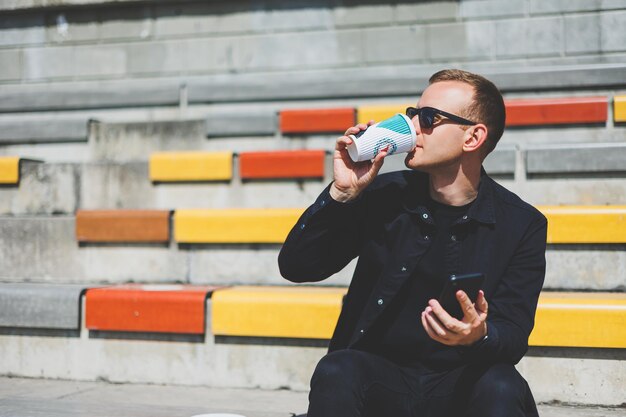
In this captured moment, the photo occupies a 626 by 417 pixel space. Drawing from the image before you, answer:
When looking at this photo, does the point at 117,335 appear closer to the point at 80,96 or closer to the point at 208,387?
the point at 208,387

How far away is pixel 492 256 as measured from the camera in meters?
2.09

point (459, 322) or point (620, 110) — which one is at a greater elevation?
point (620, 110)

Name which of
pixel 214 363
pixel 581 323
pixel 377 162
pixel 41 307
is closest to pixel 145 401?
pixel 214 363

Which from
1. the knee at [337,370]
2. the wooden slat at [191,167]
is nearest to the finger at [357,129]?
the knee at [337,370]

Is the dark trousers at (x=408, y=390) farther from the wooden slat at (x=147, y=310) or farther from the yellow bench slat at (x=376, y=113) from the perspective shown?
the yellow bench slat at (x=376, y=113)

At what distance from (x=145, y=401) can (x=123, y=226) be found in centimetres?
→ 113

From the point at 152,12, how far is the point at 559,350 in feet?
16.6

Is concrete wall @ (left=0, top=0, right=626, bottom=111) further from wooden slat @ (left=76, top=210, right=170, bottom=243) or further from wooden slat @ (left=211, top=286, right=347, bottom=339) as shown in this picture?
wooden slat @ (left=211, top=286, right=347, bottom=339)

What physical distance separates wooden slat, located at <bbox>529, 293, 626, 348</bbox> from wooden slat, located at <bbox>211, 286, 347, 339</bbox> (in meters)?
0.87

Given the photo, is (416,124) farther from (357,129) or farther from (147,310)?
(147,310)

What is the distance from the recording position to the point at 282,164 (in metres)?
3.97

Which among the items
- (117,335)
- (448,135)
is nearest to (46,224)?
(117,335)

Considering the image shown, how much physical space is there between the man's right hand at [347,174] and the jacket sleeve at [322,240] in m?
0.03

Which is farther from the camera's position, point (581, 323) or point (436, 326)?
point (581, 323)
